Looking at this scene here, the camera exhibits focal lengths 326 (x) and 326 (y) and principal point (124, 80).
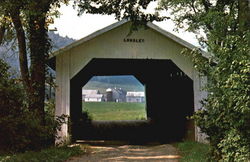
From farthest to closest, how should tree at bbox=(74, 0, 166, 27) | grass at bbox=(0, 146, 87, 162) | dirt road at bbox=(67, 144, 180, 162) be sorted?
tree at bbox=(74, 0, 166, 27) < dirt road at bbox=(67, 144, 180, 162) < grass at bbox=(0, 146, 87, 162)

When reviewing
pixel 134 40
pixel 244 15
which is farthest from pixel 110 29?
pixel 244 15

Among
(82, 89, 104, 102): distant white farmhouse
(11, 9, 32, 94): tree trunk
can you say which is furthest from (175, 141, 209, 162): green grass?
(82, 89, 104, 102): distant white farmhouse

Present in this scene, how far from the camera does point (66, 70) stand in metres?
12.6

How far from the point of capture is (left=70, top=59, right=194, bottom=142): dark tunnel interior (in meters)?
15.6

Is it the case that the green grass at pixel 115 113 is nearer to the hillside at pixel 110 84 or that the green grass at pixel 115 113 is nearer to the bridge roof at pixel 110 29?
the bridge roof at pixel 110 29

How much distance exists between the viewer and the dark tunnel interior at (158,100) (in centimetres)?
1557

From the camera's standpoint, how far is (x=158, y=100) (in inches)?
842

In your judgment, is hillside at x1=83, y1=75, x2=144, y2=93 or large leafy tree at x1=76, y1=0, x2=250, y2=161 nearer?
large leafy tree at x1=76, y1=0, x2=250, y2=161

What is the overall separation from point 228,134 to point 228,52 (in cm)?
163

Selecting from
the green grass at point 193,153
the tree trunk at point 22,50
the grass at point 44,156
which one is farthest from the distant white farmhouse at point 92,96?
the grass at point 44,156

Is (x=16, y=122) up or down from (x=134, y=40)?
down

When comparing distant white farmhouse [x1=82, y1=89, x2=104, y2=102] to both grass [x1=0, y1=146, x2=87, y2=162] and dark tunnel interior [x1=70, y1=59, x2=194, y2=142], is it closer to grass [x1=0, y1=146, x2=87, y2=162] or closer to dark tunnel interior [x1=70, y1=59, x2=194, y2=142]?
dark tunnel interior [x1=70, y1=59, x2=194, y2=142]

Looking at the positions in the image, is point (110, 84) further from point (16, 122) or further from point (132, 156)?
point (16, 122)

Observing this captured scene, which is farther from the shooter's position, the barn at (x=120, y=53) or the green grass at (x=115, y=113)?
the green grass at (x=115, y=113)
